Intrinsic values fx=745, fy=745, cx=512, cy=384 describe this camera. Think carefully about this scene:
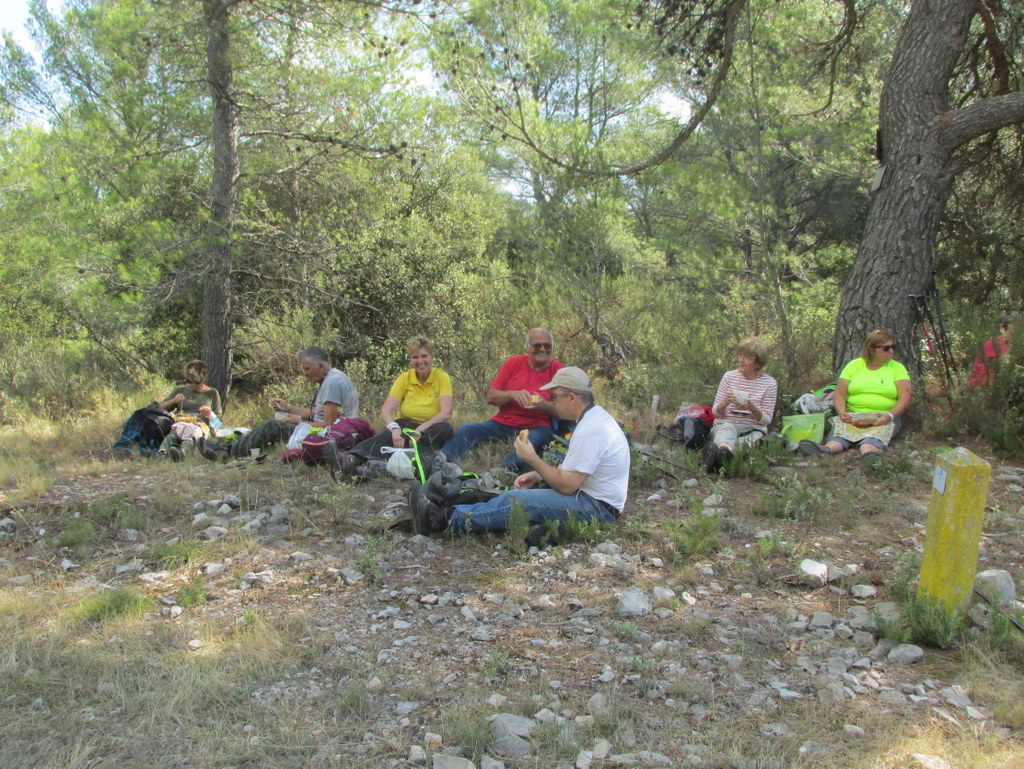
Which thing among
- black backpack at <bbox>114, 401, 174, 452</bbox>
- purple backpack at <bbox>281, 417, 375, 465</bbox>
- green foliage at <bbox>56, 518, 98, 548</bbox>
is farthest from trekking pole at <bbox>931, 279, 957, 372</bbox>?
black backpack at <bbox>114, 401, 174, 452</bbox>

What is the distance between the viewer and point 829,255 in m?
12.3

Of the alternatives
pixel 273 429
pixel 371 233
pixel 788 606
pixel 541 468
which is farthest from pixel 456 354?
pixel 788 606

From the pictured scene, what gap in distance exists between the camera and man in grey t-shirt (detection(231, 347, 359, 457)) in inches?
266

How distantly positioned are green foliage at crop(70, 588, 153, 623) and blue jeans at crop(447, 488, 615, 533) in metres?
1.78

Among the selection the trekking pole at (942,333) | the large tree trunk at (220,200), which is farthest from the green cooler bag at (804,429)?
the large tree trunk at (220,200)

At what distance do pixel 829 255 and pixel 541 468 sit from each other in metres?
9.73

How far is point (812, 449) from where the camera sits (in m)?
6.22

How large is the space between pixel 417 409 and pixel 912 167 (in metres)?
5.07

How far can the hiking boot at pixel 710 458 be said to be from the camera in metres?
6.04

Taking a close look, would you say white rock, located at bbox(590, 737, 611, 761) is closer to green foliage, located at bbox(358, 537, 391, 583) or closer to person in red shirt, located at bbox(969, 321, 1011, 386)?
green foliage, located at bbox(358, 537, 391, 583)

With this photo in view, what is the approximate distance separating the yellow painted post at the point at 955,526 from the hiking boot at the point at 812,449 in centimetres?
281

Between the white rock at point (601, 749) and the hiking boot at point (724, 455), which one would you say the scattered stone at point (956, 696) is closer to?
the white rock at point (601, 749)

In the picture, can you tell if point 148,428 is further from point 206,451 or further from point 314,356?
point 314,356

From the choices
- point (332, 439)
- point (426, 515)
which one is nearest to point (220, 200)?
point (332, 439)
